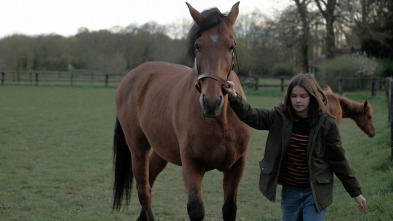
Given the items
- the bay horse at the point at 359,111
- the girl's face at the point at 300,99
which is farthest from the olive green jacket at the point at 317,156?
the bay horse at the point at 359,111

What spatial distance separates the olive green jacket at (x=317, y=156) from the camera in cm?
254

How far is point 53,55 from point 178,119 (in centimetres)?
5015

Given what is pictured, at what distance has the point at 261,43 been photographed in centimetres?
3716

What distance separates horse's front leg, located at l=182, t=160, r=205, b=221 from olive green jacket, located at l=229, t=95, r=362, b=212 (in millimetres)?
525

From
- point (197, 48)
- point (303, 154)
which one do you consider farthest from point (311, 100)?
point (197, 48)

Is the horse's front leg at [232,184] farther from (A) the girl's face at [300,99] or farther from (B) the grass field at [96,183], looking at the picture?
(B) the grass field at [96,183]

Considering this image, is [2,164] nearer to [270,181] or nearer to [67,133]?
[67,133]

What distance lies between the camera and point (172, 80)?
404 centimetres

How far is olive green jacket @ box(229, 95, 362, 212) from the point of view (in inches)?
100

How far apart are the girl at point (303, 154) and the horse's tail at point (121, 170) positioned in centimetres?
243

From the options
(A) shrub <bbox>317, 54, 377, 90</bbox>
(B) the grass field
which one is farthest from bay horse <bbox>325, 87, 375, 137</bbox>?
(A) shrub <bbox>317, 54, 377, 90</bbox>

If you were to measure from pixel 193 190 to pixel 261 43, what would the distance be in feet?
116

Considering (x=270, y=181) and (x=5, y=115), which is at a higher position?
(x=270, y=181)

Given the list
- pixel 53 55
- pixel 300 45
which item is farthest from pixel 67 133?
pixel 53 55
